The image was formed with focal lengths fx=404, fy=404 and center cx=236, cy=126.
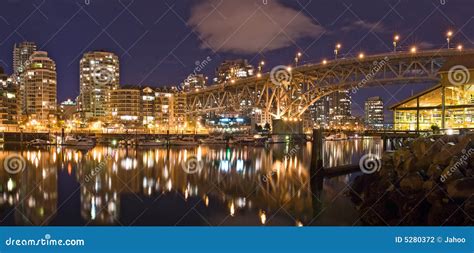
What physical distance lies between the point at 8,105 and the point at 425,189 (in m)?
76.0

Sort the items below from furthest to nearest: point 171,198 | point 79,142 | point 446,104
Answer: point 79,142
point 446,104
point 171,198

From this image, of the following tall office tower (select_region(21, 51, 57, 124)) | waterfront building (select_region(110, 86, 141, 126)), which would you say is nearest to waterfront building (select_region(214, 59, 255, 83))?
waterfront building (select_region(110, 86, 141, 126))

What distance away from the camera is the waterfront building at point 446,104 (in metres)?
22.9

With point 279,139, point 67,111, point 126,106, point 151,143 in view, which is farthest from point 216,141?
point 67,111

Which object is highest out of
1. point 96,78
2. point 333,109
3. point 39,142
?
point 96,78

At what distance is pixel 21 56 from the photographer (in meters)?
174

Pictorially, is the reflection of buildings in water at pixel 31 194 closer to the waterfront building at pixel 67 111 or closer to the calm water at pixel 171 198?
the calm water at pixel 171 198

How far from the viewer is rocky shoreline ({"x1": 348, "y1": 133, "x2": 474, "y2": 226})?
974 cm

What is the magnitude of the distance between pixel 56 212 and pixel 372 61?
1357 inches

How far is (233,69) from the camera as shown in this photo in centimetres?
13288

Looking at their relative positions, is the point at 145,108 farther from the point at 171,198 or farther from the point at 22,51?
the point at 22,51

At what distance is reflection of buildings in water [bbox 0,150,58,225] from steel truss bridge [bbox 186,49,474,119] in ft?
83.0

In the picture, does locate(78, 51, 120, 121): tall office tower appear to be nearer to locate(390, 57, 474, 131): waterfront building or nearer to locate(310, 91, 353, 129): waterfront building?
locate(310, 91, 353, 129): waterfront building

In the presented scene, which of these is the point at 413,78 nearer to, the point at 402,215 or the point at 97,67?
the point at 402,215
